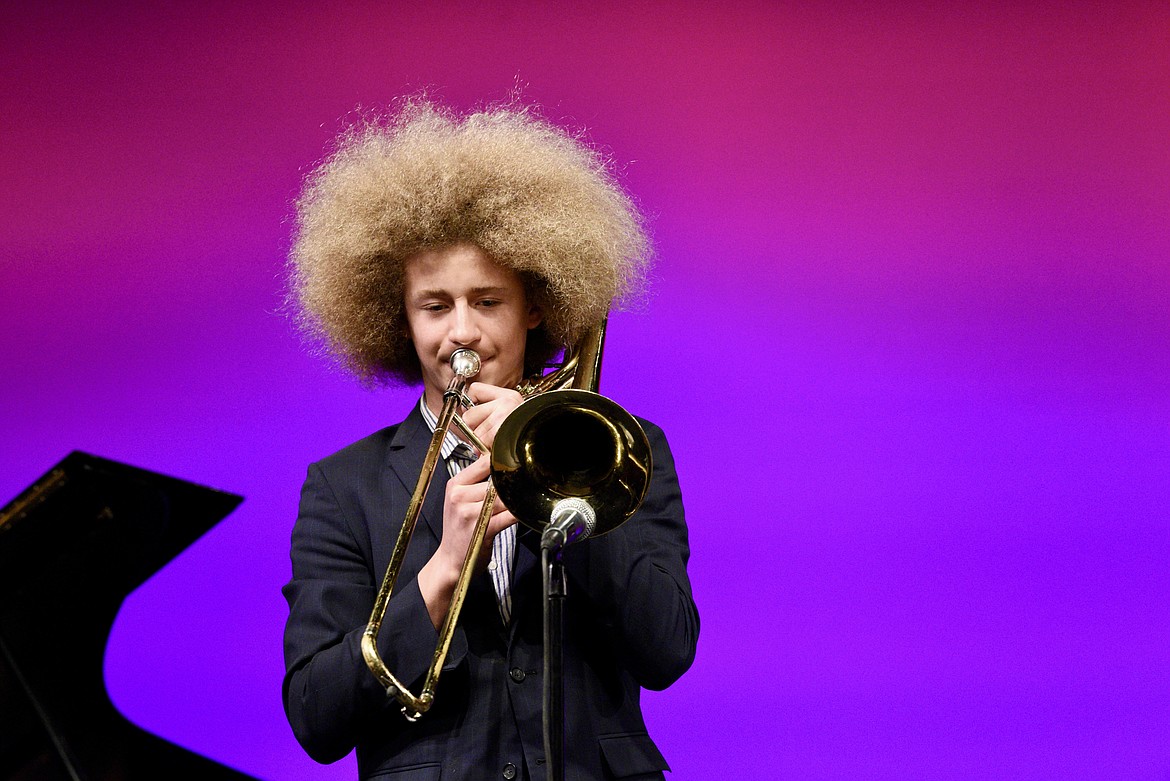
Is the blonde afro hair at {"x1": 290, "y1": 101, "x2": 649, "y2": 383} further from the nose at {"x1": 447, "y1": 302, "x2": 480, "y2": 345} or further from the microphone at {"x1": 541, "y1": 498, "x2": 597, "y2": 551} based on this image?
the microphone at {"x1": 541, "y1": 498, "x2": 597, "y2": 551}

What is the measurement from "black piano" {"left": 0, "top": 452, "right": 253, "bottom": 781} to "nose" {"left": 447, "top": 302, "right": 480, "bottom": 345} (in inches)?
23.9

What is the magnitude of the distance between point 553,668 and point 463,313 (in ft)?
2.49

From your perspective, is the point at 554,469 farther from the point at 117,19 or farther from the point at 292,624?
the point at 117,19

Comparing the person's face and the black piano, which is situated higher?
the person's face

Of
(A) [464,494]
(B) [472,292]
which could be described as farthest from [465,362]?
(A) [464,494]

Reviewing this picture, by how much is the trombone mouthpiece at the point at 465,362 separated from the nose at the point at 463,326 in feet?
0.06

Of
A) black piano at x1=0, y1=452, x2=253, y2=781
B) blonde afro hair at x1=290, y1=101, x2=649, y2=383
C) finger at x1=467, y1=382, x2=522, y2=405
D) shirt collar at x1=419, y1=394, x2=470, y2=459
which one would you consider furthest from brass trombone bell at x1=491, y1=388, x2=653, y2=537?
black piano at x1=0, y1=452, x2=253, y2=781

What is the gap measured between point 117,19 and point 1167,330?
9.66ft

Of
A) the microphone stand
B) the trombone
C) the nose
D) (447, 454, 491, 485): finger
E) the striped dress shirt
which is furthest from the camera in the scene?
the nose

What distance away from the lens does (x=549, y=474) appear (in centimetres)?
178

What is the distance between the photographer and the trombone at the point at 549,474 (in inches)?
68.9

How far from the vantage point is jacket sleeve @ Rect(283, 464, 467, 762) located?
1.84 meters

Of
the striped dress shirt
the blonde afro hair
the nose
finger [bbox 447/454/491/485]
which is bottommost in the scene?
the striped dress shirt

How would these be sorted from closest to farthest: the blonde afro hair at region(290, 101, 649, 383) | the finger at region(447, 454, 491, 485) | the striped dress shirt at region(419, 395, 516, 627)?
the finger at region(447, 454, 491, 485), the striped dress shirt at region(419, 395, 516, 627), the blonde afro hair at region(290, 101, 649, 383)
